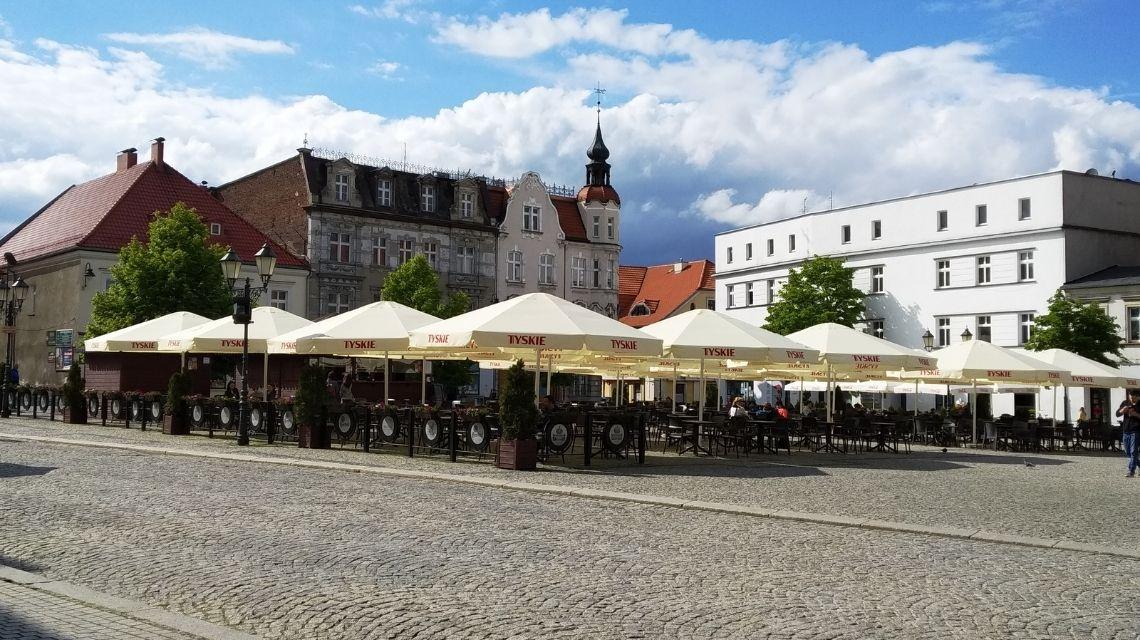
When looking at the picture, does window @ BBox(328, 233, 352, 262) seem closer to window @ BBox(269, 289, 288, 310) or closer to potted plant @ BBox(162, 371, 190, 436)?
window @ BBox(269, 289, 288, 310)

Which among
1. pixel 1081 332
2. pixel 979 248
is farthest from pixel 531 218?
pixel 1081 332

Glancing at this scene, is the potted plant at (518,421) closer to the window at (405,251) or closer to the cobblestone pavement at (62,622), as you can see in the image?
the cobblestone pavement at (62,622)

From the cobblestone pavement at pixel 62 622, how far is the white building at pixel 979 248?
52199 millimetres

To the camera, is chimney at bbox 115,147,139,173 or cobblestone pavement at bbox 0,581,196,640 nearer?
cobblestone pavement at bbox 0,581,196,640

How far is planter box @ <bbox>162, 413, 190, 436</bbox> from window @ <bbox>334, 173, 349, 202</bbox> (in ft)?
112

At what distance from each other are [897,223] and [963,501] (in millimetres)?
48972

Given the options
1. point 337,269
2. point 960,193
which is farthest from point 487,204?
point 960,193

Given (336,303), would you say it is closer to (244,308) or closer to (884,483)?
(244,308)

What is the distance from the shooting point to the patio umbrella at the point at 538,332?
787 inches

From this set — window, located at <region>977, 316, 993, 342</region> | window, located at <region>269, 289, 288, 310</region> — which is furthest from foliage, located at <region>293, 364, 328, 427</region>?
window, located at <region>977, 316, 993, 342</region>

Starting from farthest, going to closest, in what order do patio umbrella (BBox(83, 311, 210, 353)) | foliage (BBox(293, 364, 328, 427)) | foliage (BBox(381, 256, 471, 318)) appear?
foliage (BBox(381, 256, 471, 318)), patio umbrella (BBox(83, 311, 210, 353)), foliage (BBox(293, 364, 328, 427))

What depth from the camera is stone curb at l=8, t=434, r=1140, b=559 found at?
1185cm

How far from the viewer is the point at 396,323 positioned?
24734 mm

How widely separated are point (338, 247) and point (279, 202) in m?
4.81
